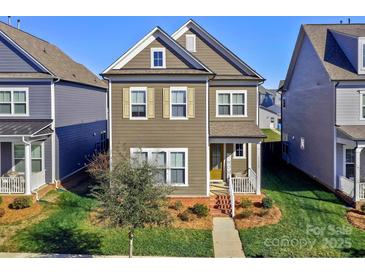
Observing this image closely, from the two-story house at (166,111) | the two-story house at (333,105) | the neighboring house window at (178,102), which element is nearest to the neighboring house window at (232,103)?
the two-story house at (166,111)

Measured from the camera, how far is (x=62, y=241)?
13.2 metres

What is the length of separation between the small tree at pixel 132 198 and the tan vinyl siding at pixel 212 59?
10.3m

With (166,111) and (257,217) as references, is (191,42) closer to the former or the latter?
(166,111)

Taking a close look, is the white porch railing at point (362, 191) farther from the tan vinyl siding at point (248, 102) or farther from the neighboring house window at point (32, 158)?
the neighboring house window at point (32, 158)

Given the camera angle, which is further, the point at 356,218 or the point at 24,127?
the point at 24,127

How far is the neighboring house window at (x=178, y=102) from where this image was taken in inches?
680

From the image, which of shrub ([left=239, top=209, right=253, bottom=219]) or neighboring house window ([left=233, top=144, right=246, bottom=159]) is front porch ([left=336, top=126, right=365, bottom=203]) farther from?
shrub ([left=239, top=209, right=253, bottom=219])

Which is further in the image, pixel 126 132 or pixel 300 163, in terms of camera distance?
pixel 300 163

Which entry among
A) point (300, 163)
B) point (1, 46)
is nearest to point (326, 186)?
point (300, 163)

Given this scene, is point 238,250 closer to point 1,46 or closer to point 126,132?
point 126,132

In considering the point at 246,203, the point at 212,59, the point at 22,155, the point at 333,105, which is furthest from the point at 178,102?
the point at 22,155

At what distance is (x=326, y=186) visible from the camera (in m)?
20.1

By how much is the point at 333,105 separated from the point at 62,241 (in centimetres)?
1423

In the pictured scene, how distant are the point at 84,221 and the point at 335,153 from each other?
12.6m
